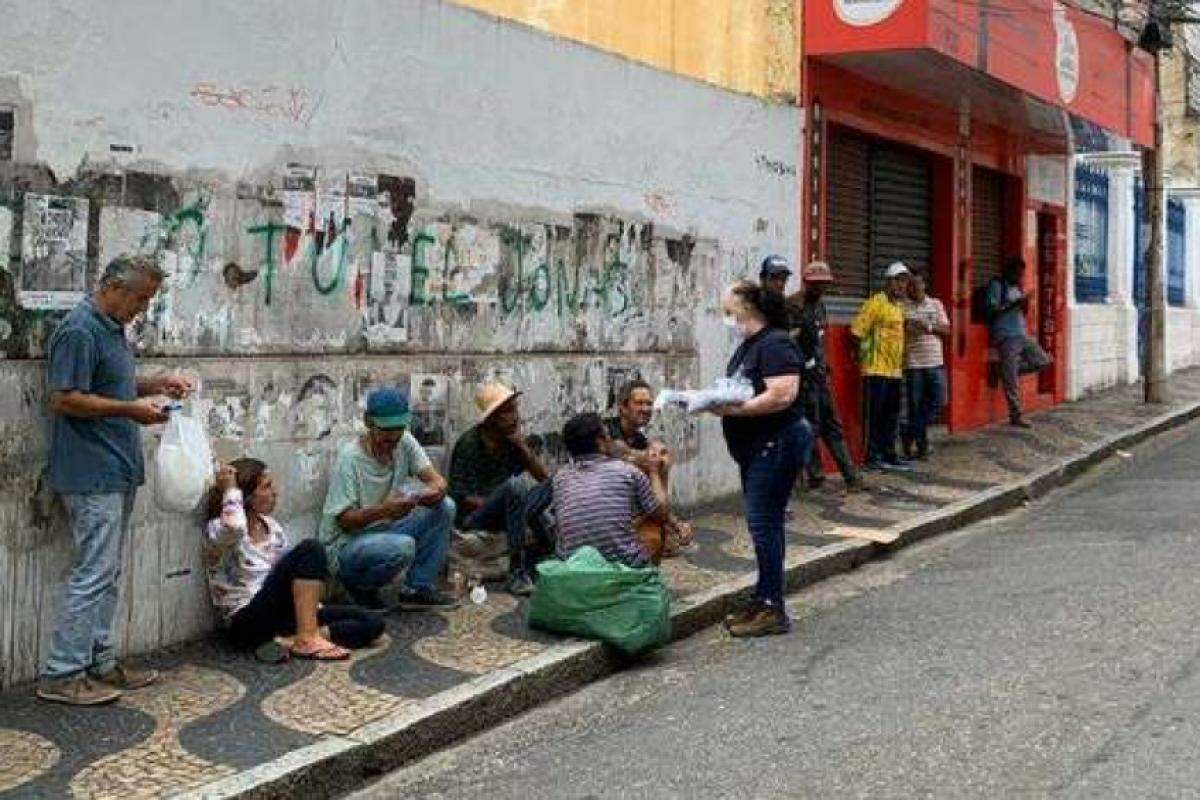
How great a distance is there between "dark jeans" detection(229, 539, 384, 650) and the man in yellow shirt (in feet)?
20.5

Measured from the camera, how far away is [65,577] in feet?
18.1

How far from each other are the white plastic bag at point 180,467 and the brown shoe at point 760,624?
2.70 metres

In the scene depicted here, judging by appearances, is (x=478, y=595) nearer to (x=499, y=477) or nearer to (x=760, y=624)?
(x=499, y=477)

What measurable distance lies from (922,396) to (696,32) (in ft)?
12.2

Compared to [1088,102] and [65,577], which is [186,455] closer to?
[65,577]

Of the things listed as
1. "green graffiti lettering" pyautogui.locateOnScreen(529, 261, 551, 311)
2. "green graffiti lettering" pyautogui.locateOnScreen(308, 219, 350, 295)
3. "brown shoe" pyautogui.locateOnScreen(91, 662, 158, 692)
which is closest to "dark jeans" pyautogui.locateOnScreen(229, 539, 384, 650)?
"brown shoe" pyautogui.locateOnScreen(91, 662, 158, 692)

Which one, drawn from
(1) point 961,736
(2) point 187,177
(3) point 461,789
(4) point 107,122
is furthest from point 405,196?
(1) point 961,736

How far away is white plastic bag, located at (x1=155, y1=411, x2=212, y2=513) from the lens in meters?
5.43

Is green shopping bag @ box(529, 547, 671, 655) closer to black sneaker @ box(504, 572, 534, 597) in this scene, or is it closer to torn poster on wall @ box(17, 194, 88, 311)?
black sneaker @ box(504, 572, 534, 597)

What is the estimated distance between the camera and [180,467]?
5438 mm

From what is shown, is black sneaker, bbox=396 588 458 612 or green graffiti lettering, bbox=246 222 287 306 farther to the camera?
black sneaker, bbox=396 588 458 612

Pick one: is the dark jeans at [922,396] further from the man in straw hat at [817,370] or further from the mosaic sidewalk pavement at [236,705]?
the mosaic sidewalk pavement at [236,705]

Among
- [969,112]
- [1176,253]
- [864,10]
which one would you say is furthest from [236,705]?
[1176,253]

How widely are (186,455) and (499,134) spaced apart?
10.7 ft
